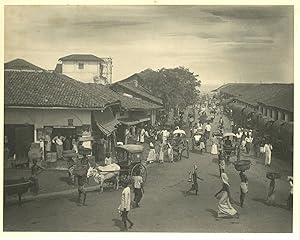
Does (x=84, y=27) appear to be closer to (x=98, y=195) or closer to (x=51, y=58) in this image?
(x=51, y=58)

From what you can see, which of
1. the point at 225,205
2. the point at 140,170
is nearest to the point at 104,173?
the point at 140,170

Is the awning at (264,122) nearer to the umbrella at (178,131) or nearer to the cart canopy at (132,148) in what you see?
the umbrella at (178,131)

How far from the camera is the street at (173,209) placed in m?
3.19

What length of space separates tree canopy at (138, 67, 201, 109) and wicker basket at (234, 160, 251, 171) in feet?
1.51

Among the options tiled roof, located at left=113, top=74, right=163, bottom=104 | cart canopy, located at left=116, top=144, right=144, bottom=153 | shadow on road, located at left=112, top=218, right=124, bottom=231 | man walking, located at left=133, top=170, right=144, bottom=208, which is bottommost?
shadow on road, located at left=112, top=218, right=124, bottom=231

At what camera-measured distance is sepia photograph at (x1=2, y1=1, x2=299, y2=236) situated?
10.5 feet

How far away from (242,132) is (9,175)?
4.63 feet

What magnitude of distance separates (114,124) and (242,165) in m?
0.81

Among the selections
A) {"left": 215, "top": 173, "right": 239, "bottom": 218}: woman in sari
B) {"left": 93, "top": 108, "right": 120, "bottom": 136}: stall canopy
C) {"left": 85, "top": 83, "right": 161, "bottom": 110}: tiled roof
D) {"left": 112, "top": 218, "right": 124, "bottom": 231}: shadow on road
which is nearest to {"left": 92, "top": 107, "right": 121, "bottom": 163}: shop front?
{"left": 93, "top": 108, "right": 120, "bottom": 136}: stall canopy

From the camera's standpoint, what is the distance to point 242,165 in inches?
129

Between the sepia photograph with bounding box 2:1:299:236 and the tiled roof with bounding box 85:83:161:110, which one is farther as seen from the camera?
the tiled roof with bounding box 85:83:161:110

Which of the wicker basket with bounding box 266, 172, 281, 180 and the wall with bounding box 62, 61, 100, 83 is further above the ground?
the wall with bounding box 62, 61, 100, 83

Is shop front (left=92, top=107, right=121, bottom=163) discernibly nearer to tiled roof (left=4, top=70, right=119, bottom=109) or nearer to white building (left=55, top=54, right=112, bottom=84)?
tiled roof (left=4, top=70, right=119, bottom=109)
